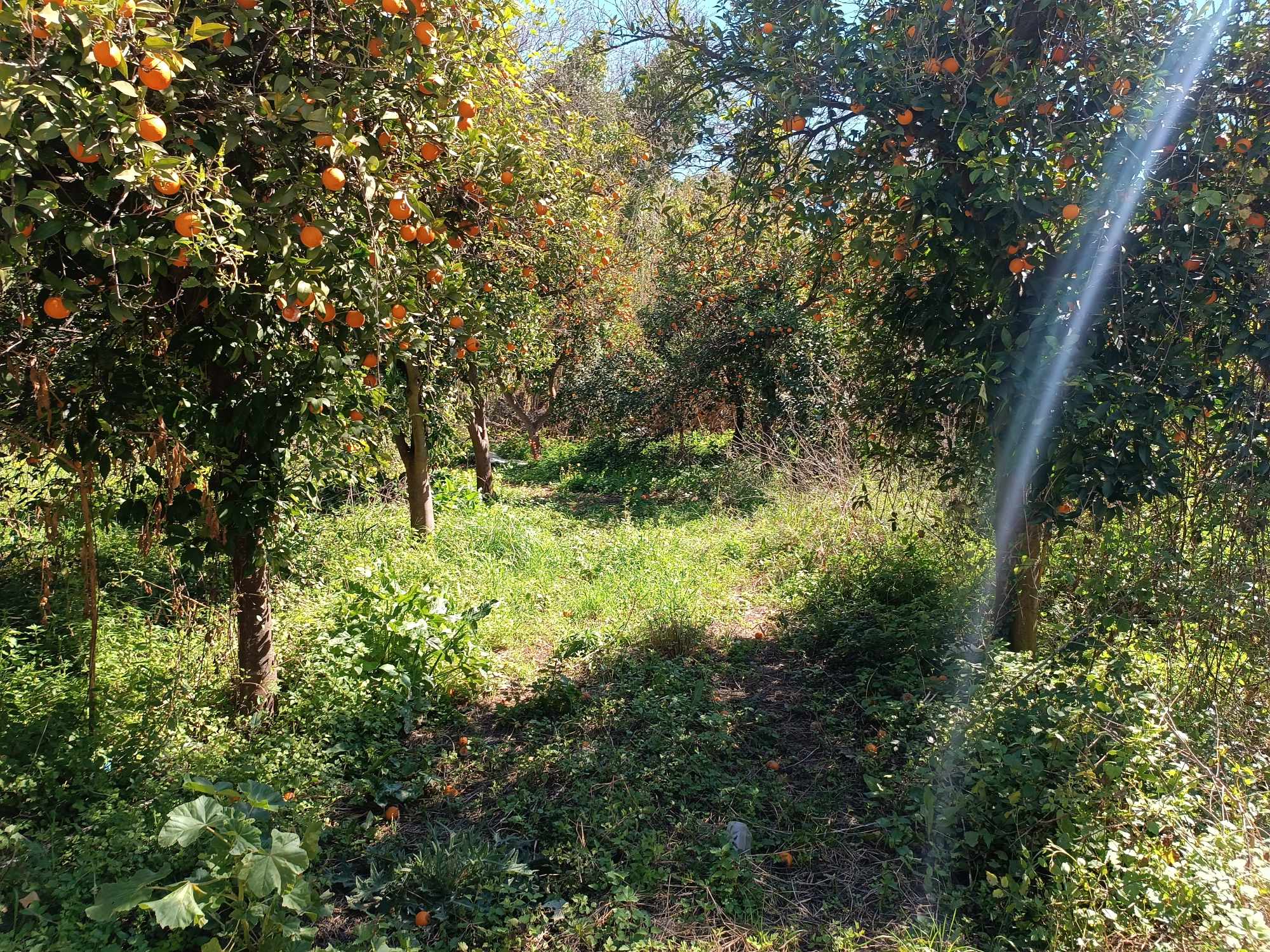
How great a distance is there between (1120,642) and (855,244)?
1952 mm

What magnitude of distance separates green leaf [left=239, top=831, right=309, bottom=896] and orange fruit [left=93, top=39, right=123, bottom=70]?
1737mm

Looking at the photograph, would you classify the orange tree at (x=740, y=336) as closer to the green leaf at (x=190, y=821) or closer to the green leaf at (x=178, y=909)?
the green leaf at (x=190, y=821)

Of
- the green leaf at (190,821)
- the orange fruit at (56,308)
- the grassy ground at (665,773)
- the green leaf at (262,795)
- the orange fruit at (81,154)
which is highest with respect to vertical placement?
the orange fruit at (81,154)

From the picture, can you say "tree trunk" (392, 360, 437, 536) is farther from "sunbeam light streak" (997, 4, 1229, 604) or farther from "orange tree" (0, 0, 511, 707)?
"sunbeam light streak" (997, 4, 1229, 604)

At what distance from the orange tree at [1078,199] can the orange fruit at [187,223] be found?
7.26 ft

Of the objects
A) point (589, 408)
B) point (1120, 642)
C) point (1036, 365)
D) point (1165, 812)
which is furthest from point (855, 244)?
point (589, 408)

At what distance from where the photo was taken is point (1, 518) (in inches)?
130

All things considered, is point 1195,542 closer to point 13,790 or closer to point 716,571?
point 716,571

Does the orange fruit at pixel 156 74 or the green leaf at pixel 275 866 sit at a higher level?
the orange fruit at pixel 156 74

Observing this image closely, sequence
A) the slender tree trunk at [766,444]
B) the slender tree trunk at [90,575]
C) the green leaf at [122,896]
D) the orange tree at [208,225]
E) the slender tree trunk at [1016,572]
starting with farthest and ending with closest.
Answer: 1. the slender tree trunk at [766,444]
2. the slender tree trunk at [1016,572]
3. the slender tree trunk at [90,575]
4. the green leaf at [122,896]
5. the orange tree at [208,225]

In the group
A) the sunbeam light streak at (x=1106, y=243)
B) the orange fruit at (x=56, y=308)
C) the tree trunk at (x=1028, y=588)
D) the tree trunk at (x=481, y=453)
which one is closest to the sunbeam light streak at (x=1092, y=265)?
the sunbeam light streak at (x=1106, y=243)


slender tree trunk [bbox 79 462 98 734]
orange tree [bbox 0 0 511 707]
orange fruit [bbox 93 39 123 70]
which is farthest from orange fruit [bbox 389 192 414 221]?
slender tree trunk [bbox 79 462 98 734]

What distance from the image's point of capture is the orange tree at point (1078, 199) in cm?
265

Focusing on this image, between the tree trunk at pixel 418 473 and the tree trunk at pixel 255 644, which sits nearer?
the tree trunk at pixel 255 644
